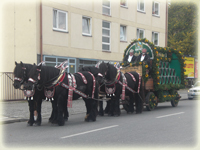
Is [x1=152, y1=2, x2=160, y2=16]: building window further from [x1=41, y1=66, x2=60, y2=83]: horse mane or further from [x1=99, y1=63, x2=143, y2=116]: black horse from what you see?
[x1=41, y1=66, x2=60, y2=83]: horse mane

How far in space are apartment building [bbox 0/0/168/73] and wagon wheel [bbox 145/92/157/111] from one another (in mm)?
4498

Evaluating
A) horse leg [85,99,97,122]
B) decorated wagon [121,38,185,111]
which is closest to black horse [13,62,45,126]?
horse leg [85,99,97,122]

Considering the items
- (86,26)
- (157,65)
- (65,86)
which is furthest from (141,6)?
(65,86)

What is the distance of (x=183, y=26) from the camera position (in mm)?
36094

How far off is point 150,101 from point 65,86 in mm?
5109

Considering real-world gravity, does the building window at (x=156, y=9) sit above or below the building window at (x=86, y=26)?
above

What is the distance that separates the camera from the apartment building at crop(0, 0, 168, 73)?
56.4 ft

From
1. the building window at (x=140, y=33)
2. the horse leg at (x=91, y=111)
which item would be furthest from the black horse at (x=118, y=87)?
the building window at (x=140, y=33)

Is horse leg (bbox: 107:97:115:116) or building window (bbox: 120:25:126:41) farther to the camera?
building window (bbox: 120:25:126:41)

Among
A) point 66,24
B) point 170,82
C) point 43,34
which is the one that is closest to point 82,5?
point 66,24

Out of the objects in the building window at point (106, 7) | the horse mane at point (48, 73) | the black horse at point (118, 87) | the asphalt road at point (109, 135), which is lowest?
the asphalt road at point (109, 135)

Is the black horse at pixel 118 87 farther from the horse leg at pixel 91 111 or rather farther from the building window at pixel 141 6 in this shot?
the building window at pixel 141 6

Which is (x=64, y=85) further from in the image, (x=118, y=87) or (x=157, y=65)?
(x=157, y=65)

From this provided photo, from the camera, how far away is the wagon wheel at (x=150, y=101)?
39.4 ft
